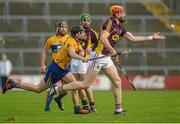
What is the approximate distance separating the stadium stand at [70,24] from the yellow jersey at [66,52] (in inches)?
813

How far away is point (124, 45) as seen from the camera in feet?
127

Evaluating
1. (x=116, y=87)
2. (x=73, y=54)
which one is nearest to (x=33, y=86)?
(x=73, y=54)

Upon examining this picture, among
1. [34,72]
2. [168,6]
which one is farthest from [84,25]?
[168,6]

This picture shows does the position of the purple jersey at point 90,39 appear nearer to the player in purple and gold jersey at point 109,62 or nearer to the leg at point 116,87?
the player in purple and gold jersey at point 109,62

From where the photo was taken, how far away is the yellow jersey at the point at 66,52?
15.7m

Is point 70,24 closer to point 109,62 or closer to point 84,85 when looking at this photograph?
point 109,62

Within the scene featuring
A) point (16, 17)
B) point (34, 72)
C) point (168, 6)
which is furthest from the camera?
point (168, 6)

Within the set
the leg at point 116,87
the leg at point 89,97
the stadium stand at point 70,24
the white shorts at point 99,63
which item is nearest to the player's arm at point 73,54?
the white shorts at point 99,63

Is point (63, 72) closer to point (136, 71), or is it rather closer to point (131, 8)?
point (136, 71)

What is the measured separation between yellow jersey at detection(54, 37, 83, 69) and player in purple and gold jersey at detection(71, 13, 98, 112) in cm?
45

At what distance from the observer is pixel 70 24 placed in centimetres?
4009

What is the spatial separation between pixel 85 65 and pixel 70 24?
75.7ft

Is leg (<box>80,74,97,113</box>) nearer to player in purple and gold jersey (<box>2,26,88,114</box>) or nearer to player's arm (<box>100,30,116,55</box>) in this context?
player in purple and gold jersey (<box>2,26,88,114</box>)

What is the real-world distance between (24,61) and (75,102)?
21.8 meters
